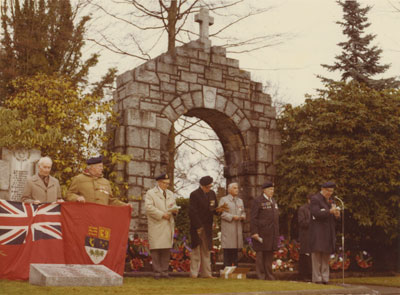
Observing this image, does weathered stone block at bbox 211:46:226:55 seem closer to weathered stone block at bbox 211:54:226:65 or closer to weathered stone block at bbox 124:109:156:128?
weathered stone block at bbox 211:54:226:65

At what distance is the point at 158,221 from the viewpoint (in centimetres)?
902

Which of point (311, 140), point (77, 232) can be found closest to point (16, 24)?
point (311, 140)

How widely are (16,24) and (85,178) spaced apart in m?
9.59

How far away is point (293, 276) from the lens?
11094 mm


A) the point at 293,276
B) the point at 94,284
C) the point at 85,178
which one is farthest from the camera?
the point at 293,276

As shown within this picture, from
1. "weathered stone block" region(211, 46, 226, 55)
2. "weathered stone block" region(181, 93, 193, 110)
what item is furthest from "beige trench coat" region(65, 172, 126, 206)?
"weathered stone block" region(211, 46, 226, 55)

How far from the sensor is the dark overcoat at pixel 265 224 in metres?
9.56

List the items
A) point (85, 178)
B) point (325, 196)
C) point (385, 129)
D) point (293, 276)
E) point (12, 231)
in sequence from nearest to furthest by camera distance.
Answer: point (12, 231) < point (85, 178) < point (325, 196) < point (293, 276) < point (385, 129)

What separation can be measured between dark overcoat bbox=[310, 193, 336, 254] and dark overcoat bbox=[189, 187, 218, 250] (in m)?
1.66

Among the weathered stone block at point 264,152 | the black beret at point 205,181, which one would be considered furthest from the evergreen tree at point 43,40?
the black beret at point 205,181

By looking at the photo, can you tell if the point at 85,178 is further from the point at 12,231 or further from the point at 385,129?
the point at 385,129

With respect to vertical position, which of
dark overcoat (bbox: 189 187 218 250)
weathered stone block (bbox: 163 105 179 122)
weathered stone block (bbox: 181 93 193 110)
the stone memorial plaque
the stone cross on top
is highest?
the stone cross on top

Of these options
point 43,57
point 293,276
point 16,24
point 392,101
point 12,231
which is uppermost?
point 16,24

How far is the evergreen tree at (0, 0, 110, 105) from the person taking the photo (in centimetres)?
1572
